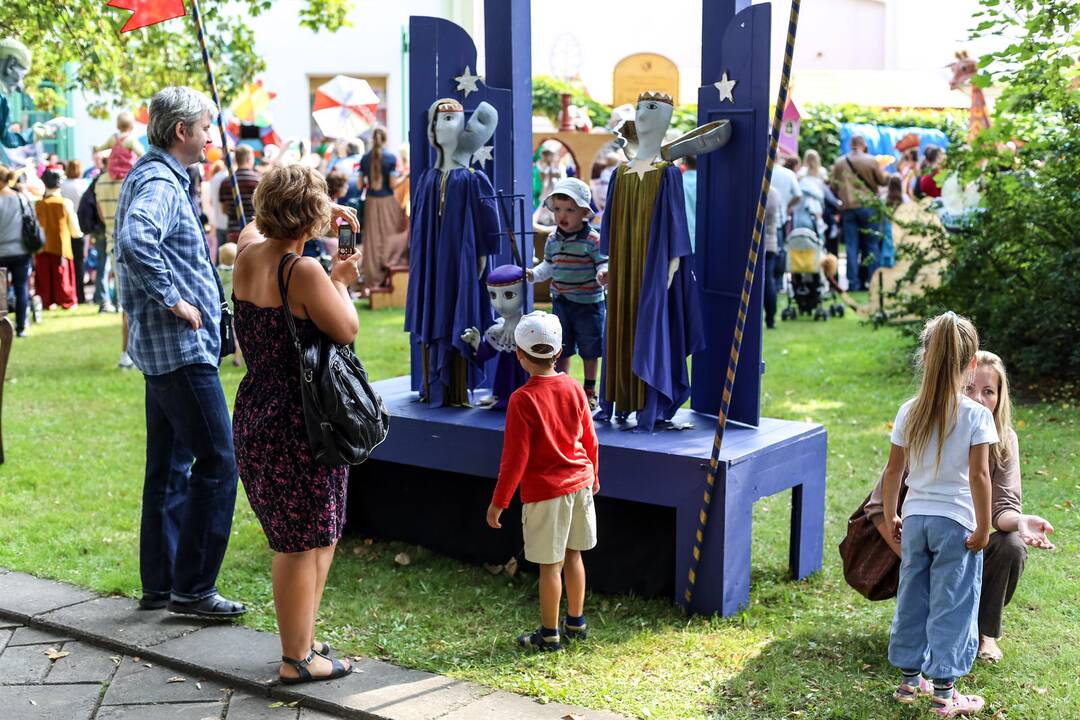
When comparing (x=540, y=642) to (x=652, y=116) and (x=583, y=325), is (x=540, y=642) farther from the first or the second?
(x=652, y=116)

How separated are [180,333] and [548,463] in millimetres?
1393

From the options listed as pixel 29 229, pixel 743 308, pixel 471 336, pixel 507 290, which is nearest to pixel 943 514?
pixel 743 308

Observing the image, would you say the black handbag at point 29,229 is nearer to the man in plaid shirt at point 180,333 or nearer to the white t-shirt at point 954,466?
the man in plaid shirt at point 180,333

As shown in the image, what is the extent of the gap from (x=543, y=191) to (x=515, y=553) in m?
9.19

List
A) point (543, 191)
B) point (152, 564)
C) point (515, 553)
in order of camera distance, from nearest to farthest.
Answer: point (152, 564)
point (515, 553)
point (543, 191)

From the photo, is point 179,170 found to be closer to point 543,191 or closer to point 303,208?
point 303,208

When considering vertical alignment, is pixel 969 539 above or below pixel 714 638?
above

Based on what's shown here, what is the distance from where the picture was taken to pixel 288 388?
154 inches

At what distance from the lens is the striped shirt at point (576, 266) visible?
5355mm

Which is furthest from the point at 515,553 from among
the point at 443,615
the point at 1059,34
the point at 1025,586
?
the point at 1059,34

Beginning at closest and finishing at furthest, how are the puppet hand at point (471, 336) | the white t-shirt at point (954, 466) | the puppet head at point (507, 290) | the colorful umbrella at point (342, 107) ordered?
the white t-shirt at point (954, 466), the puppet head at point (507, 290), the puppet hand at point (471, 336), the colorful umbrella at point (342, 107)

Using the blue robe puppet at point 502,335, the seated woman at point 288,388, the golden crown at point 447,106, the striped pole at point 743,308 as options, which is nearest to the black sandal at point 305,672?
the seated woman at point 288,388

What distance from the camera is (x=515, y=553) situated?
533 cm

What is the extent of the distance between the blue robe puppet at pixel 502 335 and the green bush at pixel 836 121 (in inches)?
620
